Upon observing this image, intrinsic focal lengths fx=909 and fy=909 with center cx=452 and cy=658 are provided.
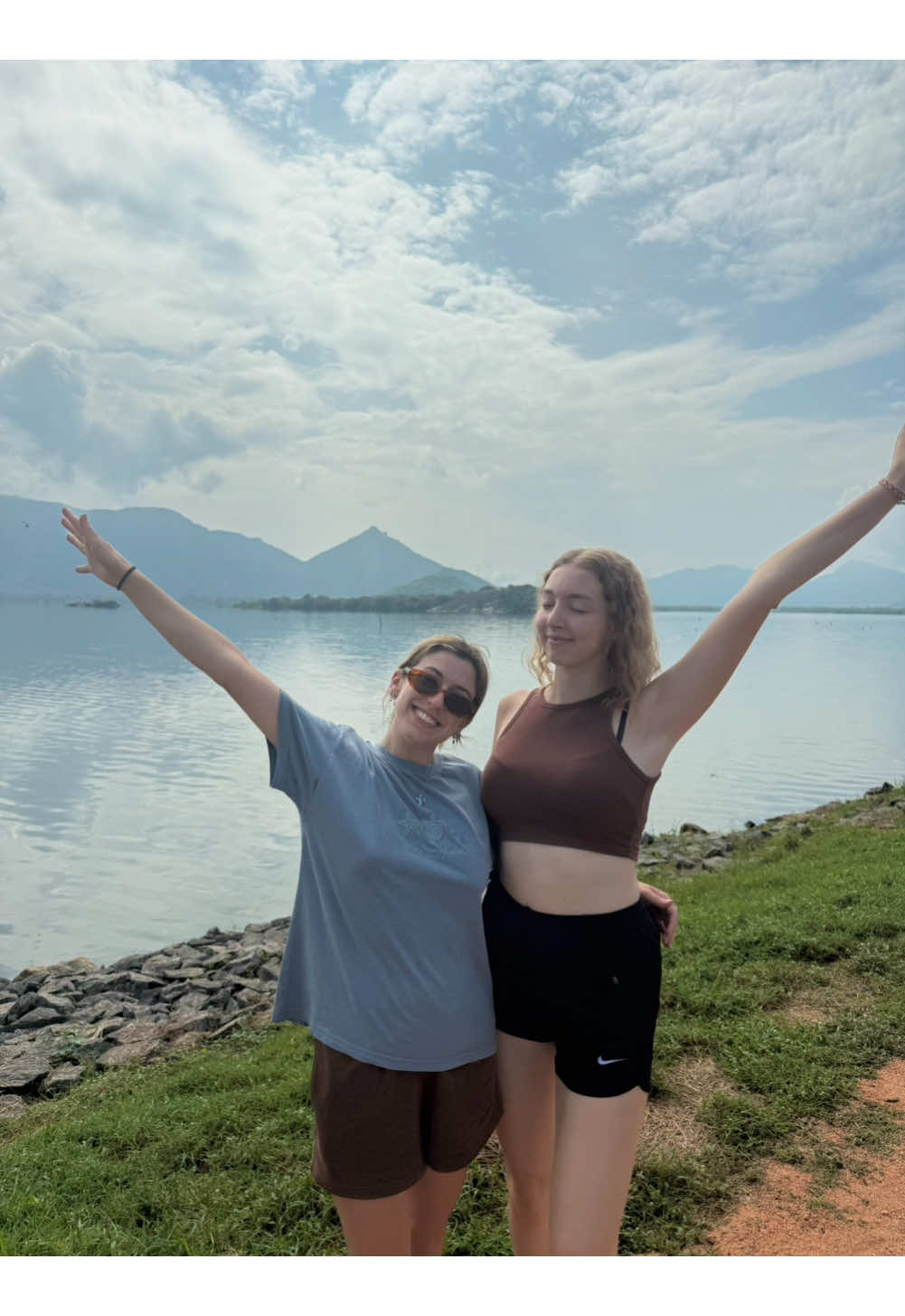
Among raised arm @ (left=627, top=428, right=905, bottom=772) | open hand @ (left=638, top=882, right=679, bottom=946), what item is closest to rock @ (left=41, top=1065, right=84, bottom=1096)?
open hand @ (left=638, top=882, right=679, bottom=946)

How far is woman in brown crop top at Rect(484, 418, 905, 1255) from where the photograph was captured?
2799mm

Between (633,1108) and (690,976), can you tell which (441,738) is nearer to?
(633,1108)

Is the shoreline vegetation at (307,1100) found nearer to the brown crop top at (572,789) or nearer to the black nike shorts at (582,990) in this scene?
the black nike shorts at (582,990)

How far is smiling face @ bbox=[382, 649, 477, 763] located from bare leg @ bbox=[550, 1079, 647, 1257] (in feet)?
3.89

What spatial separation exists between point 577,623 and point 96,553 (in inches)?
62.7

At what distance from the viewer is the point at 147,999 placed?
369 inches

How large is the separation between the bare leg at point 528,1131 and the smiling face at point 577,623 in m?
1.25

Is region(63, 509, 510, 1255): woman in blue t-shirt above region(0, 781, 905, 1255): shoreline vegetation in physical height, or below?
above

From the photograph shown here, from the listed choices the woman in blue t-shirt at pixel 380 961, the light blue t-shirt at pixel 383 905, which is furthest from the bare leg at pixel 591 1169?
the light blue t-shirt at pixel 383 905

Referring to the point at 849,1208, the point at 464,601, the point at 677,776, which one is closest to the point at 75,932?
the point at 849,1208

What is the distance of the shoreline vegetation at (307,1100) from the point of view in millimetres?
4195

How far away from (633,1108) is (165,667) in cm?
5000

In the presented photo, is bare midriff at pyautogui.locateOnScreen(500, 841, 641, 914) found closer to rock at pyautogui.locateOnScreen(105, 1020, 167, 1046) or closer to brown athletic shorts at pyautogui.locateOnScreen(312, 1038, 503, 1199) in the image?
brown athletic shorts at pyautogui.locateOnScreen(312, 1038, 503, 1199)

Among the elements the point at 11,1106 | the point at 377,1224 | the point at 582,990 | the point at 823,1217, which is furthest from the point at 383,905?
the point at 11,1106
